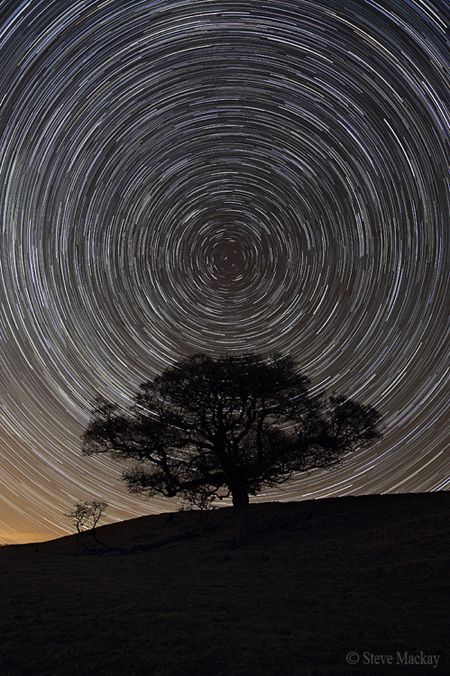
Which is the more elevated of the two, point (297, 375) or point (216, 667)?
point (297, 375)

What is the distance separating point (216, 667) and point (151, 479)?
60.2ft

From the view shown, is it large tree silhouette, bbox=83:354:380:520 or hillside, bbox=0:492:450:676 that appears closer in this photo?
hillside, bbox=0:492:450:676

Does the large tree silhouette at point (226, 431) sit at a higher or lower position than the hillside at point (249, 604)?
higher

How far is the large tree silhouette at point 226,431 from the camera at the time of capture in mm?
25141

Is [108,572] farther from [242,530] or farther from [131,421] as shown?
[131,421]

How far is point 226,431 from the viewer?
1002 inches

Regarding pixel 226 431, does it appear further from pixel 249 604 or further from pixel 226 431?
pixel 249 604

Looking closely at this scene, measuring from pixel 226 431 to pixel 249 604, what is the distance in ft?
47.2

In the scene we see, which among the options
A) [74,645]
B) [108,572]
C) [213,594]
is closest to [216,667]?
[74,645]

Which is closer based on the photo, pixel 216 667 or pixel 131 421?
pixel 216 667

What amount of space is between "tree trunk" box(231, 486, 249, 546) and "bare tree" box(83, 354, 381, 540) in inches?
12.3

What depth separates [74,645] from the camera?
347 inches

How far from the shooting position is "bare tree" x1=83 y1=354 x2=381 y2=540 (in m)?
25.1

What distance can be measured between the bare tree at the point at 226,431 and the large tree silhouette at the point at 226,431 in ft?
0.16
